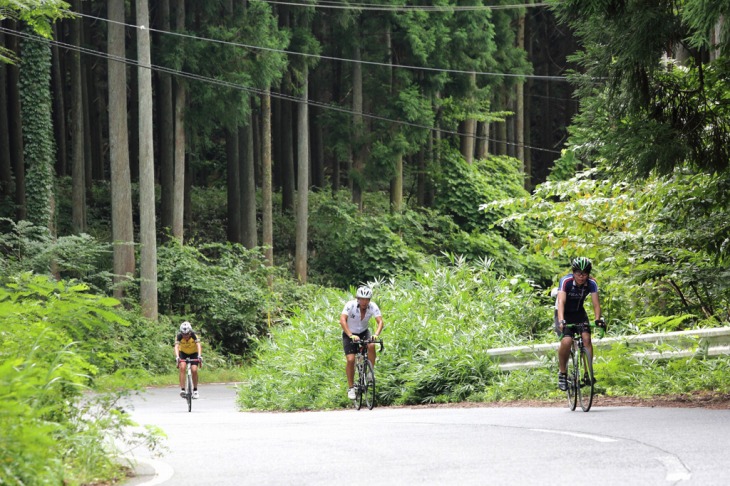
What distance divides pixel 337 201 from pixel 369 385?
27.4 m

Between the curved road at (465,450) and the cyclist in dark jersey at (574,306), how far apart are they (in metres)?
0.82

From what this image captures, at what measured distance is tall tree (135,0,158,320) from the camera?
32.2 meters

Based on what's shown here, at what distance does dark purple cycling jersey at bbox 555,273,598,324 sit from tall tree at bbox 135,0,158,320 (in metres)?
20.4

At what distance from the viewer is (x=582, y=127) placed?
1462 cm

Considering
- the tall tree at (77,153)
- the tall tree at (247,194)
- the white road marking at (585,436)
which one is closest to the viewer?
the white road marking at (585,436)

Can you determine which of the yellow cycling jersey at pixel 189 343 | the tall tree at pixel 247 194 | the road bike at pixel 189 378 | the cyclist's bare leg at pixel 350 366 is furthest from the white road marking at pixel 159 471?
the tall tree at pixel 247 194

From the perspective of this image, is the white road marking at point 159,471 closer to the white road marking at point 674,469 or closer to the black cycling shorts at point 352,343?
the white road marking at point 674,469

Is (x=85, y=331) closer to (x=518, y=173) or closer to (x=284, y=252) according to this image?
(x=284, y=252)

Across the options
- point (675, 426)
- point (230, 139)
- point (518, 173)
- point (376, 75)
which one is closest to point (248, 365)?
point (230, 139)

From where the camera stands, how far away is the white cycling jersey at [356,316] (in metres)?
17.6

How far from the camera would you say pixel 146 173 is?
3300 centimetres

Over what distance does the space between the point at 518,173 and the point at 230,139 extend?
54.7 feet

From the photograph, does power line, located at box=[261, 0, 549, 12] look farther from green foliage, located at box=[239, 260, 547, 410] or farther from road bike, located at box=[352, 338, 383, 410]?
road bike, located at box=[352, 338, 383, 410]

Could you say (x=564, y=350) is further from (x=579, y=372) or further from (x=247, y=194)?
(x=247, y=194)
